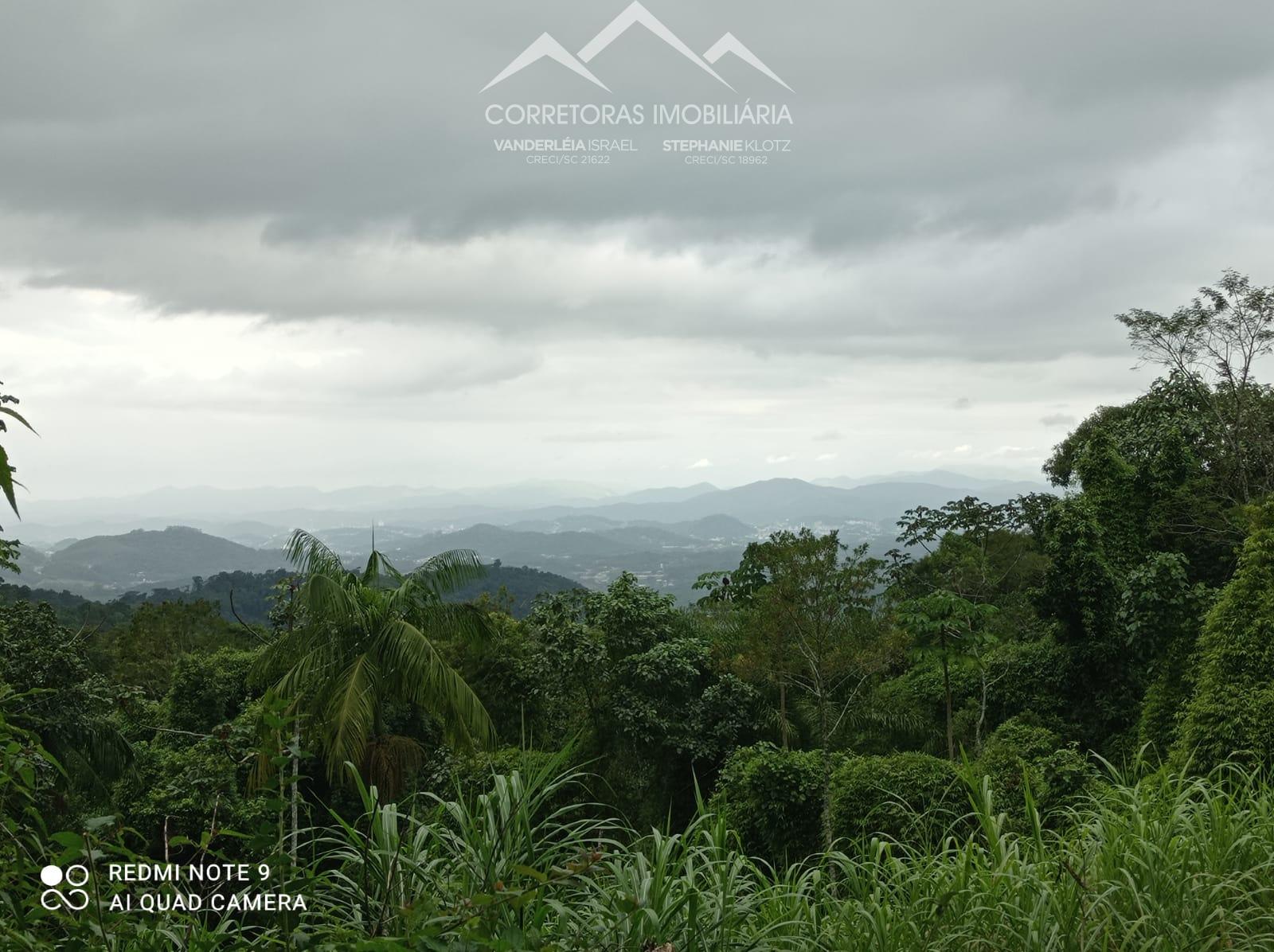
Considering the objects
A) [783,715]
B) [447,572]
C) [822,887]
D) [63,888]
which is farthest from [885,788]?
[63,888]

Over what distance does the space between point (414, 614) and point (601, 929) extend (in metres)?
7.01

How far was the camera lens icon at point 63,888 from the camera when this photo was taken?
5.48 ft

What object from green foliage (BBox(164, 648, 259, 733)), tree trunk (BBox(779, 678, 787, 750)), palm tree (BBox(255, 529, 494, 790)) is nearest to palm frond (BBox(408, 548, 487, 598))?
palm tree (BBox(255, 529, 494, 790))

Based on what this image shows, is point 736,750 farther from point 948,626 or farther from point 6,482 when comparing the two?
point 6,482

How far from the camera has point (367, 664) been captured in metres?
8.16

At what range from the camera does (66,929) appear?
1.77 metres

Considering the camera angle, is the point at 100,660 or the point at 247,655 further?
the point at 100,660

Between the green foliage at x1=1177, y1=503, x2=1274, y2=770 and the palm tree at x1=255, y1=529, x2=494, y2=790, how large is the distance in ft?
19.2

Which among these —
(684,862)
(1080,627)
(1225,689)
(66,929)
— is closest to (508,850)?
Result: (684,862)

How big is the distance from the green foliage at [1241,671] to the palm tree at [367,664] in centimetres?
585

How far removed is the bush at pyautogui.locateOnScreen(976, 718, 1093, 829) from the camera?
731 cm

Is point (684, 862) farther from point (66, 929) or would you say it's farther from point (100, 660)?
point (100, 660)

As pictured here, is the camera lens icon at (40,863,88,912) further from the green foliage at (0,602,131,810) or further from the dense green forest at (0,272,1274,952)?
the green foliage at (0,602,131,810)

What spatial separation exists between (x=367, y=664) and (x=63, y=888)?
6484 mm
